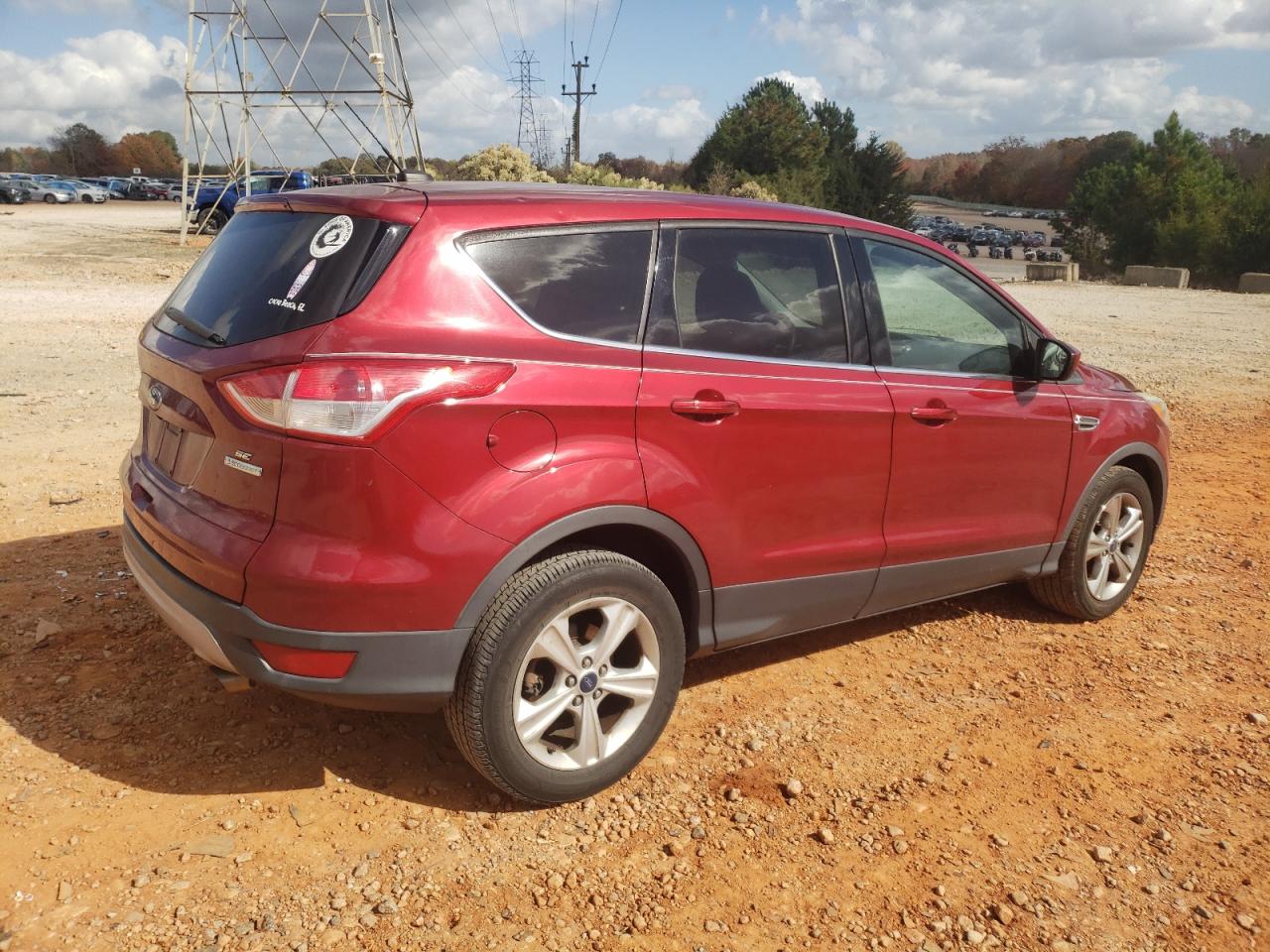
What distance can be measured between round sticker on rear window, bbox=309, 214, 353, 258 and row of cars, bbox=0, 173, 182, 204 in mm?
59102

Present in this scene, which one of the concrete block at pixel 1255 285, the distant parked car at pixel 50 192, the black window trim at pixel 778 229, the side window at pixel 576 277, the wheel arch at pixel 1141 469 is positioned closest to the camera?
the side window at pixel 576 277

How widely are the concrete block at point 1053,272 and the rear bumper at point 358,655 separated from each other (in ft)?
104

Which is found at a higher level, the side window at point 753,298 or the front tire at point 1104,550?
the side window at point 753,298

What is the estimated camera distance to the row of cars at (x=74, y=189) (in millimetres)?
53000

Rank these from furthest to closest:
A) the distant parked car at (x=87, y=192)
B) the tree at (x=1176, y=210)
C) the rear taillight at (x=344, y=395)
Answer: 1. the distant parked car at (x=87, y=192)
2. the tree at (x=1176, y=210)
3. the rear taillight at (x=344, y=395)

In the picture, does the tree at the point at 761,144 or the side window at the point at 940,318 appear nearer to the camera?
the side window at the point at 940,318

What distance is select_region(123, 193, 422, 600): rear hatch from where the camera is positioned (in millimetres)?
2779

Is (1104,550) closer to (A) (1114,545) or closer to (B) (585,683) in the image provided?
(A) (1114,545)

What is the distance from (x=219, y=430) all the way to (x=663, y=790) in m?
1.76

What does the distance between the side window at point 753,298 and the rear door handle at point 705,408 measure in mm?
193

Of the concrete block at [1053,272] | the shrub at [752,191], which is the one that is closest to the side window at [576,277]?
the concrete block at [1053,272]

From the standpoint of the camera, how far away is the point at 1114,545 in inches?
192

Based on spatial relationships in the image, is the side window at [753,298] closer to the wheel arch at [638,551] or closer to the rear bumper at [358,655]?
the wheel arch at [638,551]

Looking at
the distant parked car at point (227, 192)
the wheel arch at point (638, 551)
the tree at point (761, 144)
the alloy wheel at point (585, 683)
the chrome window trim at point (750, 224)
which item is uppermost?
the tree at point (761, 144)
